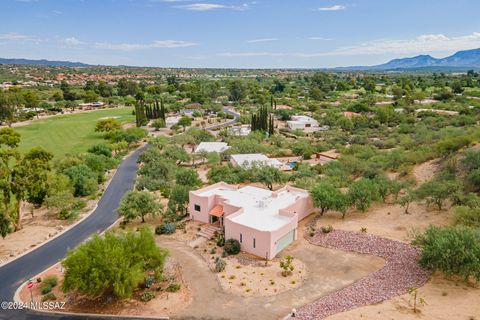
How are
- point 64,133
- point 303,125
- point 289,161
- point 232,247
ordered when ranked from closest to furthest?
1. point 232,247
2. point 289,161
3. point 64,133
4. point 303,125

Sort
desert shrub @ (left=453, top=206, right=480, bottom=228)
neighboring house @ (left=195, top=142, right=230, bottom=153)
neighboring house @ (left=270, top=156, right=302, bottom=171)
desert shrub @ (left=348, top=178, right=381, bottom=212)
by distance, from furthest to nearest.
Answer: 1. neighboring house @ (left=195, top=142, right=230, bottom=153)
2. neighboring house @ (left=270, top=156, right=302, bottom=171)
3. desert shrub @ (left=348, top=178, right=381, bottom=212)
4. desert shrub @ (left=453, top=206, right=480, bottom=228)

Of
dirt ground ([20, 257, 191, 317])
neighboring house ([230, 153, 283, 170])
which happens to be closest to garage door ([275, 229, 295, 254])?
dirt ground ([20, 257, 191, 317])

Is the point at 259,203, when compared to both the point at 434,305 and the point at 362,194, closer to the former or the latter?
the point at 362,194

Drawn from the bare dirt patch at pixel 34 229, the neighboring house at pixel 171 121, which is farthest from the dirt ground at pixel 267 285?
the neighboring house at pixel 171 121

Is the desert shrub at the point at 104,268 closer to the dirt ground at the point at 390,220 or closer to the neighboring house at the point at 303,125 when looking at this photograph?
the dirt ground at the point at 390,220

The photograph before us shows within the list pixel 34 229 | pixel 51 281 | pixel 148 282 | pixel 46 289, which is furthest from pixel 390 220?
pixel 34 229

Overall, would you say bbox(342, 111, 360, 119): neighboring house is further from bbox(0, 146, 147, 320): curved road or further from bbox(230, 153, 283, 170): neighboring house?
bbox(0, 146, 147, 320): curved road

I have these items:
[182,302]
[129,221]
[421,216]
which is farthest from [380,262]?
[129,221]
